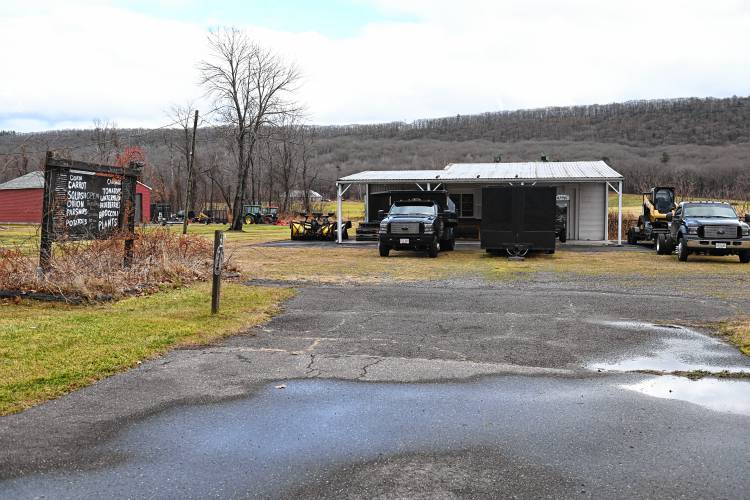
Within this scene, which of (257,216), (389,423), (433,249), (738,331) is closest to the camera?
(389,423)

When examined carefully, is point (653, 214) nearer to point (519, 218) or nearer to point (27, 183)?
point (519, 218)

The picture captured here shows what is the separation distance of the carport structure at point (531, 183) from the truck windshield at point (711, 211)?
6.69 m

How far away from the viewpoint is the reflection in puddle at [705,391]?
5.38m

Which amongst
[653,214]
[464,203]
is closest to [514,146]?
[464,203]

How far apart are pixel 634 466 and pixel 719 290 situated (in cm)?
1047

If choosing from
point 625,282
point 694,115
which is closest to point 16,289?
point 625,282

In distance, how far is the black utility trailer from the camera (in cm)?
2164

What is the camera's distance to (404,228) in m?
22.0

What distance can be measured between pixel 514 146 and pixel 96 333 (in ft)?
394

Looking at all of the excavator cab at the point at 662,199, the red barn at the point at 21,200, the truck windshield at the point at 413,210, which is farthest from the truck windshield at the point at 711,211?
the red barn at the point at 21,200

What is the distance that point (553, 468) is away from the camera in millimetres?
4035

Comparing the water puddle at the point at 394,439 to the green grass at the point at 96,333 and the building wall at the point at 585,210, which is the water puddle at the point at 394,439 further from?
the building wall at the point at 585,210

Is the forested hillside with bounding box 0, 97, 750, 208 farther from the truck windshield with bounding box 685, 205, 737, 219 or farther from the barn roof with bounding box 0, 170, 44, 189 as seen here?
the truck windshield with bounding box 685, 205, 737, 219

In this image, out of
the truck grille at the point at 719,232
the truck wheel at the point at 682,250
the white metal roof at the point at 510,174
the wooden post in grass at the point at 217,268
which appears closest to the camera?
the wooden post in grass at the point at 217,268
